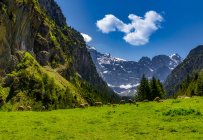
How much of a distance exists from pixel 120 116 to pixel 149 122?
6.34 metres

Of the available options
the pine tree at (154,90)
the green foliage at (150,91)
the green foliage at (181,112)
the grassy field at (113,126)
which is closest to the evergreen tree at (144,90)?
the green foliage at (150,91)

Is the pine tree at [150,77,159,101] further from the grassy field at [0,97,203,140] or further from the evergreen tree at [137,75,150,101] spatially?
the grassy field at [0,97,203,140]

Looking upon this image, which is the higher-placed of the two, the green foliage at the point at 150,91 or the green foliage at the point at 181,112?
the green foliage at the point at 150,91

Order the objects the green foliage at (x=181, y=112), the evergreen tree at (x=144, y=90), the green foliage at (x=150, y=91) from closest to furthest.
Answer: the green foliage at (x=181, y=112)
the green foliage at (x=150, y=91)
the evergreen tree at (x=144, y=90)

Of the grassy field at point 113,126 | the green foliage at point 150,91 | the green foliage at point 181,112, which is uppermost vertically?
the green foliage at point 150,91

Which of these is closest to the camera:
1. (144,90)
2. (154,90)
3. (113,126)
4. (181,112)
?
(113,126)

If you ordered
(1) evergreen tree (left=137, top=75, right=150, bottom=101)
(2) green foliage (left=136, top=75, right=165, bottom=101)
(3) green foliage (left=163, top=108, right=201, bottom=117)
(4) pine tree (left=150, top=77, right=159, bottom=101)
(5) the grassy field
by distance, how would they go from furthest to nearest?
(1) evergreen tree (left=137, top=75, right=150, bottom=101)
(4) pine tree (left=150, top=77, right=159, bottom=101)
(2) green foliage (left=136, top=75, right=165, bottom=101)
(3) green foliage (left=163, top=108, right=201, bottom=117)
(5) the grassy field

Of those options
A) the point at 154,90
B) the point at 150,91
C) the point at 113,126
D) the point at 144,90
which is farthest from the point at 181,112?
the point at 144,90

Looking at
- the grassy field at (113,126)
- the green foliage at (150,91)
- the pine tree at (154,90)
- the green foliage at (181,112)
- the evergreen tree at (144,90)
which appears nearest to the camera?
the grassy field at (113,126)

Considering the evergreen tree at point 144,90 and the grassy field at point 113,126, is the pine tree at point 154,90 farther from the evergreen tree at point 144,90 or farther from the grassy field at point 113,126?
the grassy field at point 113,126

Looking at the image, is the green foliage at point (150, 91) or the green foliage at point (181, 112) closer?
the green foliage at point (181, 112)

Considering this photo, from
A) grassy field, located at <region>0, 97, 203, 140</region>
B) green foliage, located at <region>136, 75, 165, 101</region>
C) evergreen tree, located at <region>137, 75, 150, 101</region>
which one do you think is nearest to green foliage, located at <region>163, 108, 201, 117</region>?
grassy field, located at <region>0, 97, 203, 140</region>

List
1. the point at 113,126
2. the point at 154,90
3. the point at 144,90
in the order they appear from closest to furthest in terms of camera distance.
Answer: the point at 113,126 → the point at 154,90 → the point at 144,90

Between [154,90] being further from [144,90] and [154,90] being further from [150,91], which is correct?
[144,90]
